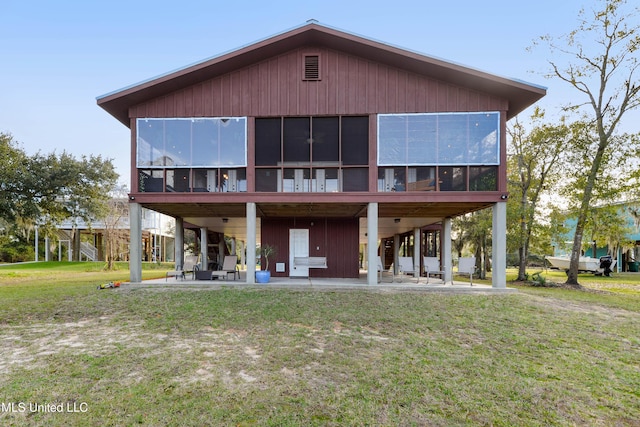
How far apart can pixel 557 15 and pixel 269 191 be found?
15.0m

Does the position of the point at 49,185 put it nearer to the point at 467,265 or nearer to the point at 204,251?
the point at 204,251

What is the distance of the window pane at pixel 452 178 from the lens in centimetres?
1162

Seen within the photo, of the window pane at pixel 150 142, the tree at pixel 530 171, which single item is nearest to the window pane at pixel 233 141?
the window pane at pixel 150 142

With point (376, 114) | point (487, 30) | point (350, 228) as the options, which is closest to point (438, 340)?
point (376, 114)

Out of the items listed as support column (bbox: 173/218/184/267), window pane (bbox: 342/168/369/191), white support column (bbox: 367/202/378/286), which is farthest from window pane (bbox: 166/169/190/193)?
white support column (bbox: 367/202/378/286)

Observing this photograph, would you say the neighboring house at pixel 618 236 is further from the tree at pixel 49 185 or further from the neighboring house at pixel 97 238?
the neighboring house at pixel 97 238

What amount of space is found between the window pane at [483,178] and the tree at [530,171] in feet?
21.7

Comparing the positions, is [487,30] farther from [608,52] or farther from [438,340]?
[438,340]

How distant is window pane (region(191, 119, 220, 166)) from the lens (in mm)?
11977

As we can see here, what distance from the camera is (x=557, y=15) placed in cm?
1546

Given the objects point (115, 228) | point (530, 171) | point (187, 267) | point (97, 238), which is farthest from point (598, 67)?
point (97, 238)

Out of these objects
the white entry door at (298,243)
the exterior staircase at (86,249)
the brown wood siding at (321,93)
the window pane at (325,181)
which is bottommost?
the exterior staircase at (86,249)

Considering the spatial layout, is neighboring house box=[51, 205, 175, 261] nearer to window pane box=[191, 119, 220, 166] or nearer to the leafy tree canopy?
the leafy tree canopy

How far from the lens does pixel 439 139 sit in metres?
11.6
